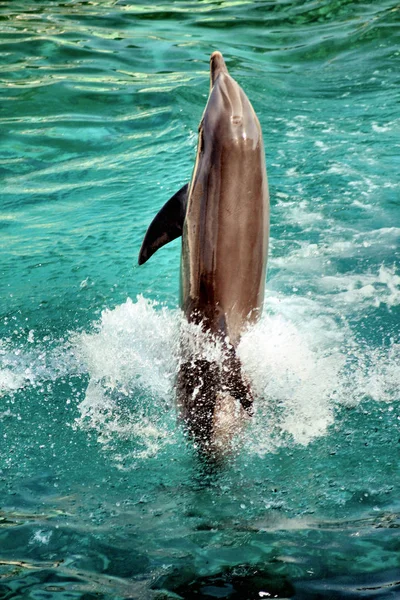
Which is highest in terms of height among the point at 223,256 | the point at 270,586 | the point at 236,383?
the point at 223,256

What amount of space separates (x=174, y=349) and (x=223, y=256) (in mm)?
789

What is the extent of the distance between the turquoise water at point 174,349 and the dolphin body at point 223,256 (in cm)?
16

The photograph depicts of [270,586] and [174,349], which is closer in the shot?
[270,586]

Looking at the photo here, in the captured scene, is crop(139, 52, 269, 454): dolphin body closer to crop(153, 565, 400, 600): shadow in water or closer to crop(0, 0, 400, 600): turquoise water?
crop(0, 0, 400, 600): turquoise water

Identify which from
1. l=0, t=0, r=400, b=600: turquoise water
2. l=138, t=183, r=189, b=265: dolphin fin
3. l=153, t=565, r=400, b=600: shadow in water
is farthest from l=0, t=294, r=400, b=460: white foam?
l=153, t=565, r=400, b=600: shadow in water

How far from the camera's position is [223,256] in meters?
4.65

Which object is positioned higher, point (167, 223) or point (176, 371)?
point (167, 223)

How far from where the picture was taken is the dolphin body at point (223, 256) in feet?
15.2

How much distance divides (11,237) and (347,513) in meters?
5.13

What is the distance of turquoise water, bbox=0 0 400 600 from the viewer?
12.6ft

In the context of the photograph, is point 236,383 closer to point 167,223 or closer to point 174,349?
point 174,349

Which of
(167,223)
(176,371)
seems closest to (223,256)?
(167,223)

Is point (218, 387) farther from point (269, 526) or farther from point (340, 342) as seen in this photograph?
point (340, 342)

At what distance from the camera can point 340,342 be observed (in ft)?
19.1
